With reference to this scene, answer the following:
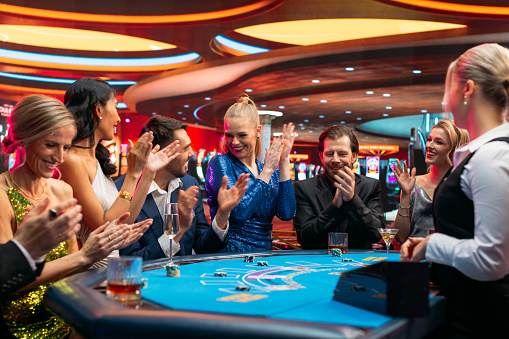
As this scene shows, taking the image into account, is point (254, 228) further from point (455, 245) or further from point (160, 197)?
point (455, 245)

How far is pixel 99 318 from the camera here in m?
1.17

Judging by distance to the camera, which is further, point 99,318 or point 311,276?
point 311,276

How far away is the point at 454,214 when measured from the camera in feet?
4.73

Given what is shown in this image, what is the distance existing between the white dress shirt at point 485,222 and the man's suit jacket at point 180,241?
143cm

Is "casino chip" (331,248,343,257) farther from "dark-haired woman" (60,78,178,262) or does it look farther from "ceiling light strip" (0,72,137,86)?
"ceiling light strip" (0,72,137,86)

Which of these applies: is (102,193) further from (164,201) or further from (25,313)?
(25,313)

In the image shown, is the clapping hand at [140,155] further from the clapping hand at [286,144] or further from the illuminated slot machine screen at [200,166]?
the illuminated slot machine screen at [200,166]

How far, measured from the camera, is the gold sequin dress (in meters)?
Result: 1.78

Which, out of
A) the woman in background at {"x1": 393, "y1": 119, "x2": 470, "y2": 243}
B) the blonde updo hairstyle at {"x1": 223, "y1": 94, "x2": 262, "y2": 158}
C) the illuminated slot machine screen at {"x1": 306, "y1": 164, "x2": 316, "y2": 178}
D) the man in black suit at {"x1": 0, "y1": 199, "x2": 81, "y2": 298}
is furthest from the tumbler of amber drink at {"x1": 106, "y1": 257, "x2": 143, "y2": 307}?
the illuminated slot machine screen at {"x1": 306, "y1": 164, "x2": 316, "y2": 178}

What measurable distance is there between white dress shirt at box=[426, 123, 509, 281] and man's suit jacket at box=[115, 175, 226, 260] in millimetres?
1435

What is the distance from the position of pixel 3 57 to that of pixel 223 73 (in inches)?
167

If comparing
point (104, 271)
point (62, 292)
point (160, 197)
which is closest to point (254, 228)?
point (160, 197)

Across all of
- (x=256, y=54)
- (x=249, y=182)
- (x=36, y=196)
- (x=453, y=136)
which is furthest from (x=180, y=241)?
(x=256, y=54)

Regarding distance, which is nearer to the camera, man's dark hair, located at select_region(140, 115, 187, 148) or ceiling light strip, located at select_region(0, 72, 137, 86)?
man's dark hair, located at select_region(140, 115, 187, 148)
